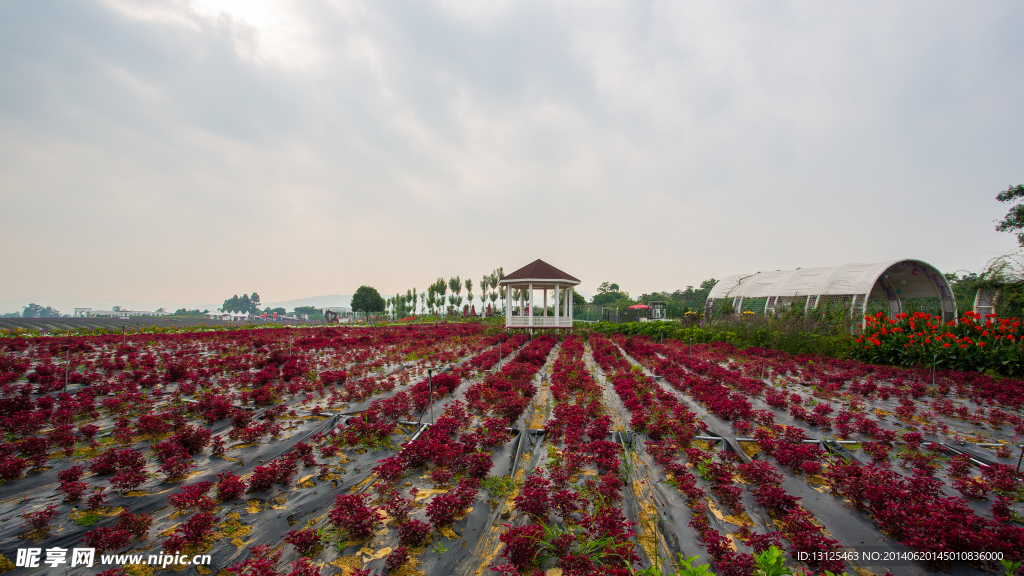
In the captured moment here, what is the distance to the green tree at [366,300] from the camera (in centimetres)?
4250

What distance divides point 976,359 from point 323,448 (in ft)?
44.6

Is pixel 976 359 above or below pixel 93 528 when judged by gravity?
above

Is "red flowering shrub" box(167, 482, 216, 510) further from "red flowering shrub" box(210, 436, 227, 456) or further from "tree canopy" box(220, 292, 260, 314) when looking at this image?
"tree canopy" box(220, 292, 260, 314)

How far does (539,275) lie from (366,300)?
31.4m

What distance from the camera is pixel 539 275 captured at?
18016 mm

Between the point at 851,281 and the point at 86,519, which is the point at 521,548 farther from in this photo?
the point at 851,281

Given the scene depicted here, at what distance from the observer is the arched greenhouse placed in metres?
18.3

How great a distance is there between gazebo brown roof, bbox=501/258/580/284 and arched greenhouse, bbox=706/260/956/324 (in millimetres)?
10257

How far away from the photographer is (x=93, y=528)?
2756 mm

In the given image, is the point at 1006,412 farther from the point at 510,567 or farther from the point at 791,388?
the point at 510,567

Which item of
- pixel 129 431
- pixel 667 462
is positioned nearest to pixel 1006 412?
pixel 667 462

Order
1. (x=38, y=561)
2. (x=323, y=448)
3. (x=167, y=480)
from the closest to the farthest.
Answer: (x=38, y=561) < (x=167, y=480) < (x=323, y=448)

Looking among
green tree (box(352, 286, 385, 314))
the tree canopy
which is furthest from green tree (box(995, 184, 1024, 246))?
the tree canopy

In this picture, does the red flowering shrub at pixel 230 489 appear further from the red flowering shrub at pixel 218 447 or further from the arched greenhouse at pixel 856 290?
the arched greenhouse at pixel 856 290
